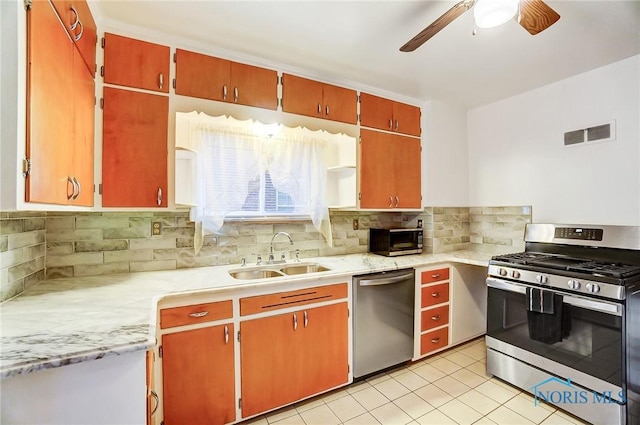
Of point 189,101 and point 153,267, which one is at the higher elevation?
point 189,101

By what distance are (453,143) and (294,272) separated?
2.32m

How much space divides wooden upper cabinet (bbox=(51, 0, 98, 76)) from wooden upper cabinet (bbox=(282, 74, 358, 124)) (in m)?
1.20

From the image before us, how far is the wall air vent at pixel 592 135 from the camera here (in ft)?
7.67

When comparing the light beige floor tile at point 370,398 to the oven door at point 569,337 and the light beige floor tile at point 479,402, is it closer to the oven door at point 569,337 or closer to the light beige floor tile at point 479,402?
the light beige floor tile at point 479,402

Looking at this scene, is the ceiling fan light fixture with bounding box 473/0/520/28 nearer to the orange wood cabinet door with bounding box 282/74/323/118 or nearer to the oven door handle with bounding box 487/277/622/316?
the orange wood cabinet door with bounding box 282/74/323/118

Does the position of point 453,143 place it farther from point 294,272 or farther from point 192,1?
point 192,1

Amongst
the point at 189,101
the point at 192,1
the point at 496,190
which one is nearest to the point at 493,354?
the point at 496,190

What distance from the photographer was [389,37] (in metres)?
1.96

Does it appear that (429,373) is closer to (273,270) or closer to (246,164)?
(273,270)

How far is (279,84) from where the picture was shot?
2.28 metres

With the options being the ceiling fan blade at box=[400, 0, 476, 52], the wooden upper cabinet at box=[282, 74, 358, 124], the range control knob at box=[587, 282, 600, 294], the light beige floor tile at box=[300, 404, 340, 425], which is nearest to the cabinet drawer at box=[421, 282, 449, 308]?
the range control knob at box=[587, 282, 600, 294]

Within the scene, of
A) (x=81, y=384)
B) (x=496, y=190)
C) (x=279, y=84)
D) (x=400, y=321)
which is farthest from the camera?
(x=496, y=190)

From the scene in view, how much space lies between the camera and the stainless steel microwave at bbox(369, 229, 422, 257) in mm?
Answer: 2845

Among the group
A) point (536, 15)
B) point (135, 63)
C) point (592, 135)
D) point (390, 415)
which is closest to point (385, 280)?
point (390, 415)
